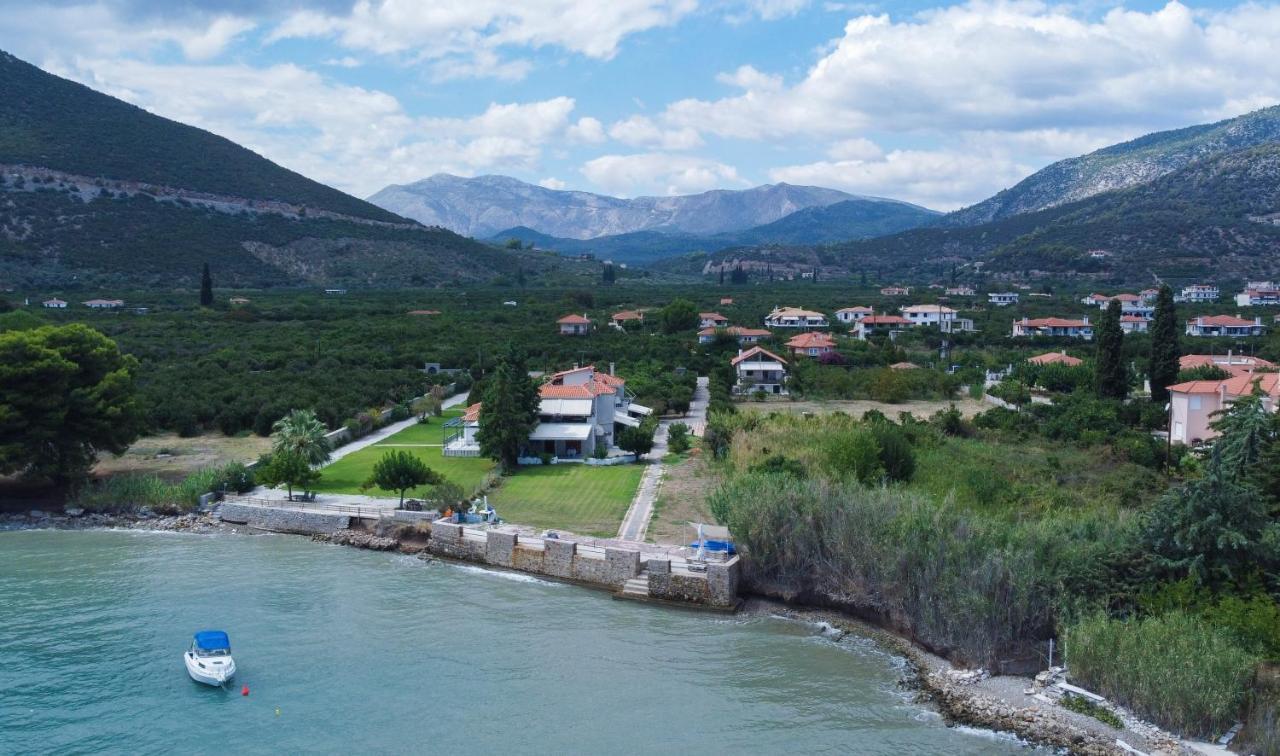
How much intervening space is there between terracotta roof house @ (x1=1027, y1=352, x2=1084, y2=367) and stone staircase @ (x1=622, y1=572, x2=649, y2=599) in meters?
39.9

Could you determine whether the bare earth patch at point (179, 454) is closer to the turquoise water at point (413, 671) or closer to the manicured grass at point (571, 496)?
the turquoise water at point (413, 671)

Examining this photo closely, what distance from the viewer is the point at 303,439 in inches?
1240

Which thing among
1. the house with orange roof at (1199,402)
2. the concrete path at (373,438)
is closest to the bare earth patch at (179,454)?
the concrete path at (373,438)

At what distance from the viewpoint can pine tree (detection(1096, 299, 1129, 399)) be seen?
44375 mm

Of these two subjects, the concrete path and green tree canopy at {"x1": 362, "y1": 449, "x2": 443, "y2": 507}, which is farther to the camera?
the concrete path

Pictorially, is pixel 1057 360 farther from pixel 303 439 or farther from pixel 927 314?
pixel 303 439

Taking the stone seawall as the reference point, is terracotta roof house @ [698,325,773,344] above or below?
above

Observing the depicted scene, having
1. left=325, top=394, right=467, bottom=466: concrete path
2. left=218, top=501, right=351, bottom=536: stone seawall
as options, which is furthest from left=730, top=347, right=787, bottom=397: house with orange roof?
left=218, top=501, right=351, bottom=536: stone seawall

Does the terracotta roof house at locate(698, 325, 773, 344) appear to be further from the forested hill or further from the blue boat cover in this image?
the forested hill

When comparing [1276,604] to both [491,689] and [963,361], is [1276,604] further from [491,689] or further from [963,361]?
[963,361]

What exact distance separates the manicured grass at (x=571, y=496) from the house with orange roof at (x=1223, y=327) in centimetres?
6267

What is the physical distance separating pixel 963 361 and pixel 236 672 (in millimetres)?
55136

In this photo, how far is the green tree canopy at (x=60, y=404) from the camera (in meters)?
30.9

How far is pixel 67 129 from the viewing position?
105438mm
